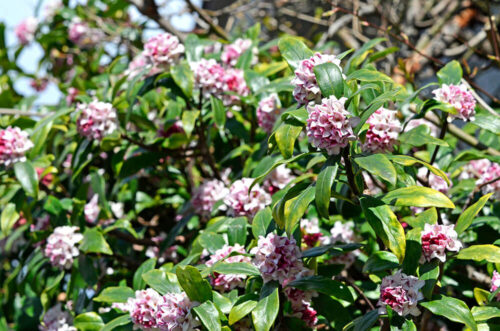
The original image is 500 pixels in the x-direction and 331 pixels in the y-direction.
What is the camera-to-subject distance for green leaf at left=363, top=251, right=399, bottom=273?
1262 millimetres

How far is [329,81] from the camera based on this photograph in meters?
1.21

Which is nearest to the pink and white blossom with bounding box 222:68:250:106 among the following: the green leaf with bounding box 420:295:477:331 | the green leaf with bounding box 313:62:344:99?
the green leaf with bounding box 313:62:344:99

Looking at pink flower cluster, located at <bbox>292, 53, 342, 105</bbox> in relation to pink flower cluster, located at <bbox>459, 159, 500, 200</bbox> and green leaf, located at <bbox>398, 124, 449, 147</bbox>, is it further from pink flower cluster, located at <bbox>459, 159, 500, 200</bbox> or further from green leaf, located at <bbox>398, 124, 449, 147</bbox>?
pink flower cluster, located at <bbox>459, 159, 500, 200</bbox>

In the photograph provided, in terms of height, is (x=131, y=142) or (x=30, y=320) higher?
(x=131, y=142)

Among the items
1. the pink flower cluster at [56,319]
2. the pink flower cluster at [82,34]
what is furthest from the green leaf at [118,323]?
the pink flower cluster at [82,34]

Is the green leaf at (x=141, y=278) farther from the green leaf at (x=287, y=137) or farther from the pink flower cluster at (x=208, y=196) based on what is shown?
the green leaf at (x=287, y=137)

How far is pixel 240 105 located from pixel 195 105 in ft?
0.51

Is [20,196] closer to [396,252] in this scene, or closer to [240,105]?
[240,105]

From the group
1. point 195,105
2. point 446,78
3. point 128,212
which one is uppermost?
point 446,78

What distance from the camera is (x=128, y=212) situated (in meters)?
2.35

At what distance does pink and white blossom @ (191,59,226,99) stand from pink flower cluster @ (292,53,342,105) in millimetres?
626

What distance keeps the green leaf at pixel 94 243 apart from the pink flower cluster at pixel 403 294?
0.88 m

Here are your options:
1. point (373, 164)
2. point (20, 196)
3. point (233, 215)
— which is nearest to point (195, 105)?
point (233, 215)

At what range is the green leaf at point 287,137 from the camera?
4.06 ft
